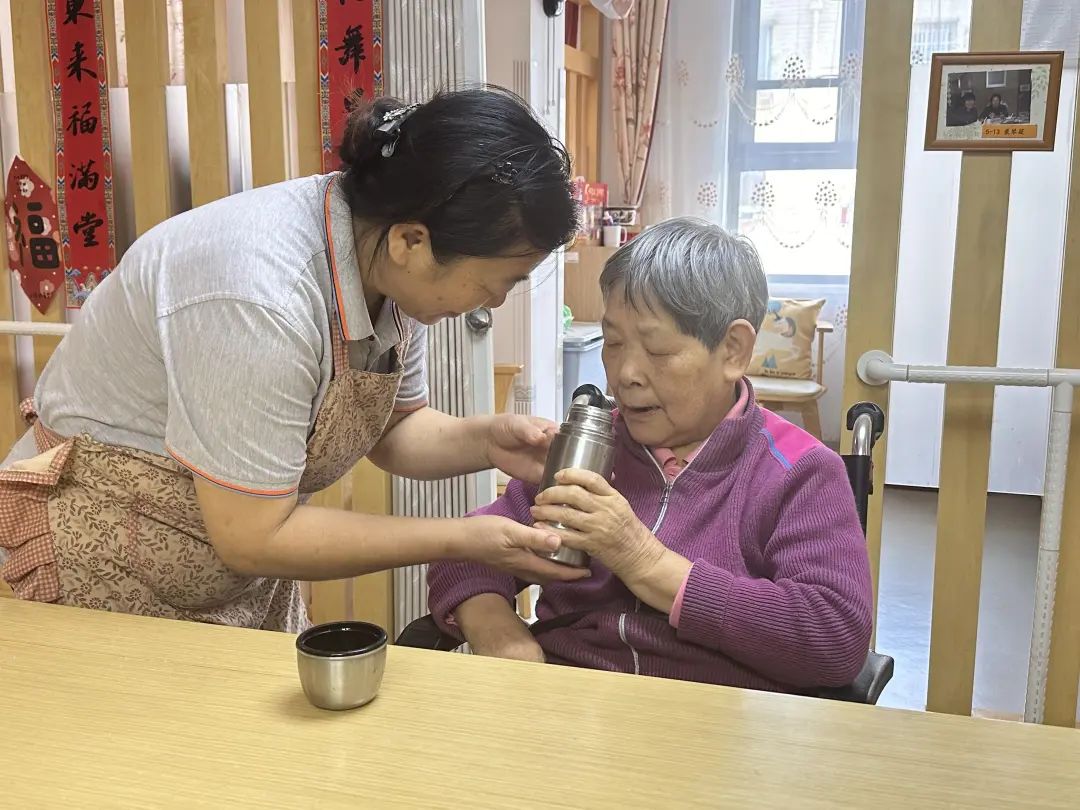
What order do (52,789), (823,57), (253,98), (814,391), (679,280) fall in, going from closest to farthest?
1. (52,789)
2. (679,280)
3. (253,98)
4. (814,391)
5. (823,57)

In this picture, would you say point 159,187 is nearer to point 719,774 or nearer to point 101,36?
point 101,36

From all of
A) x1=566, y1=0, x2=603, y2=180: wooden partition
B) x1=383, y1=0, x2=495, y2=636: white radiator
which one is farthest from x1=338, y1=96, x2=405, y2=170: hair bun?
x1=566, y1=0, x2=603, y2=180: wooden partition

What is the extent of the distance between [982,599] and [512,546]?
305 cm

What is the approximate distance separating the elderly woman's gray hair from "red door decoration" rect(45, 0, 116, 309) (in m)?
1.72

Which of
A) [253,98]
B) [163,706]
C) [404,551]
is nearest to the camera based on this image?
[163,706]

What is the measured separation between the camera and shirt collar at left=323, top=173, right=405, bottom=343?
4.12 feet

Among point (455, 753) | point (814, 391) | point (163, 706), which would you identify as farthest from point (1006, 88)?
point (814, 391)

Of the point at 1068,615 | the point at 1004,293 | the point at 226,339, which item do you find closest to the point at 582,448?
Result: the point at 226,339

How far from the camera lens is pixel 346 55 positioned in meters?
2.34

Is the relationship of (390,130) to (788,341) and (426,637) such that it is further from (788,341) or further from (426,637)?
(788,341)

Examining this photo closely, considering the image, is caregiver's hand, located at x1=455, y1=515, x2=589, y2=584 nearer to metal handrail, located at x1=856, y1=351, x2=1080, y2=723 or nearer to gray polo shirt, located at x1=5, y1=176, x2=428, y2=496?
gray polo shirt, located at x1=5, y1=176, x2=428, y2=496

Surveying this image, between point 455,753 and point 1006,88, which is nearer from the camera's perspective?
point 455,753

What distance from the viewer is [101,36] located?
8.22 feet

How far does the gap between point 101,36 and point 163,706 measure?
214 cm
